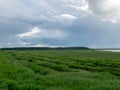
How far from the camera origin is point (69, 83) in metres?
16.3

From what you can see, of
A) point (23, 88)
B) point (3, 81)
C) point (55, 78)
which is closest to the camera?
point (23, 88)

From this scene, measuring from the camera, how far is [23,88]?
49.2ft

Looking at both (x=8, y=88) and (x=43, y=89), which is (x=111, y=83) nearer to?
(x=43, y=89)

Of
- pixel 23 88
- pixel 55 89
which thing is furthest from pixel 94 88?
pixel 23 88

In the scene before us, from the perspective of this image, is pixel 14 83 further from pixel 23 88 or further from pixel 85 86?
pixel 85 86

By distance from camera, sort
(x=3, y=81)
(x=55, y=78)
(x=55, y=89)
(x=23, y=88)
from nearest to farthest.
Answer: (x=55, y=89)
(x=23, y=88)
(x=3, y=81)
(x=55, y=78)

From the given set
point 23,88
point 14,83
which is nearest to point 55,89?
point 23,88

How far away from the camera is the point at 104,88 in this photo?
48.5 ft

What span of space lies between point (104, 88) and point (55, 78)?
12.3 ft

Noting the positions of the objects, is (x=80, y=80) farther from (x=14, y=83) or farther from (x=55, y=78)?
(x=14, y=83)

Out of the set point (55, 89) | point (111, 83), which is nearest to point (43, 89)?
point (55, 89)

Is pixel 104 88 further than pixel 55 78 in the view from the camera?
No

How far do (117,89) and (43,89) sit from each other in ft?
10.9

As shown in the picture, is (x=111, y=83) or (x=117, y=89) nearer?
(x=117, y=89)
